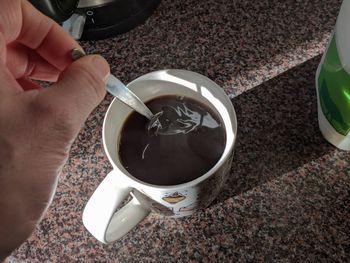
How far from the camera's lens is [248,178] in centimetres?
57

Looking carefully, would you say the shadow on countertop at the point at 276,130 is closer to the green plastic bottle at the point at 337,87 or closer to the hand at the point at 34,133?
the green plastic bottle at the point at 337,87

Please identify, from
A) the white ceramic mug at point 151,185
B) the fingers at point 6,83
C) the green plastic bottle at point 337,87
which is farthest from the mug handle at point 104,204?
the green plastic bottle at point 337,87

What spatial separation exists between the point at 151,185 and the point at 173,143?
3.1 inches

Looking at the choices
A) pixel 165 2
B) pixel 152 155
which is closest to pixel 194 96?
pixel 152 155

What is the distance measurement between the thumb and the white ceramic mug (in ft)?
0.26

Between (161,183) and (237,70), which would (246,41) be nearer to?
(237,70)

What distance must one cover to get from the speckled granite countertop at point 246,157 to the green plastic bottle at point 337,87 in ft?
0.09

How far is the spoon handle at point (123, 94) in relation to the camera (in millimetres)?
478

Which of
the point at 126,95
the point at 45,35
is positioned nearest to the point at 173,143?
the point at 126,95

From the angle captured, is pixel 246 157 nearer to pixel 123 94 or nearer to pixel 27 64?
pixel 123 94

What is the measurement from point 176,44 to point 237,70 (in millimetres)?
97

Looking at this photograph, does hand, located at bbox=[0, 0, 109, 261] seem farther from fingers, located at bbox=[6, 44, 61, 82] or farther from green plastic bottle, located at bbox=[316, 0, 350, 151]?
green plastic bottle, located at bbox=[316, 0, 350, 151]

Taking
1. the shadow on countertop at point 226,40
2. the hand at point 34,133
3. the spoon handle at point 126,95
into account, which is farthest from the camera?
the shadow on countertop at point 226,40

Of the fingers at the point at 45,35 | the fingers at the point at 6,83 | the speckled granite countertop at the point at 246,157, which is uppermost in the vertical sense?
the fingers at the point at 6,83
